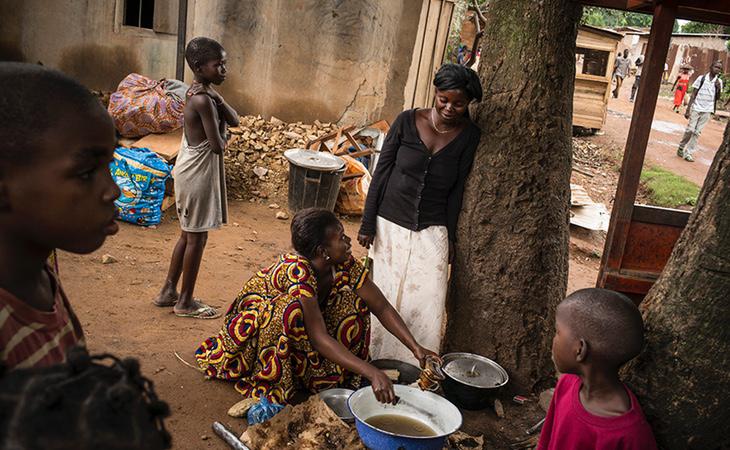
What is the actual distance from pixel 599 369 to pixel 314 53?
6881mm

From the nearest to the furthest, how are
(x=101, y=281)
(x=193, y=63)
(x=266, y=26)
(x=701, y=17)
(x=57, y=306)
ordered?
(x=57, y=306)
(x=701, y=17)
(x=193, y=63)
(x=101, y=281)
(x=266, y=26)

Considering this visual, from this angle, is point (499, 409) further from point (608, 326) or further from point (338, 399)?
point (608, 326)

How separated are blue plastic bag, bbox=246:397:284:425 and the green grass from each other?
7216 mm

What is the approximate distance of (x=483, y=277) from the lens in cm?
360

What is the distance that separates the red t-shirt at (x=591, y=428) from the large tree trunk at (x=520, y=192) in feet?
4.68

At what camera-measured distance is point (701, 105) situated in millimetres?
11203

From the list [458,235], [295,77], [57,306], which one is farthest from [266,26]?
[57,306]

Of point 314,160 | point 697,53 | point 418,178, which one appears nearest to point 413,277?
point 418,178

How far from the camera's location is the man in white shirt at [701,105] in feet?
36.6

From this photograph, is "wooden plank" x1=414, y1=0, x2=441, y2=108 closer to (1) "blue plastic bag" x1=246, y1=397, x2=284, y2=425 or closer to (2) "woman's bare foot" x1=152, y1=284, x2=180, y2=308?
(2) "woman's bare foot" x1=152, y1=284, x2=180, y2=308

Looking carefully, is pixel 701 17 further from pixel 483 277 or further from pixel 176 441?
pixel 176 441

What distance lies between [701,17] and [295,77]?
228 inches

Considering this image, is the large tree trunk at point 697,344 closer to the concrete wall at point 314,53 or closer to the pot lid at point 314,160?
the pot lid at point 314,160

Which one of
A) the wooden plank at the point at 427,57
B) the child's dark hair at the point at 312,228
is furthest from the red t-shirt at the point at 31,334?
the wooden plank at the point at 427,57
